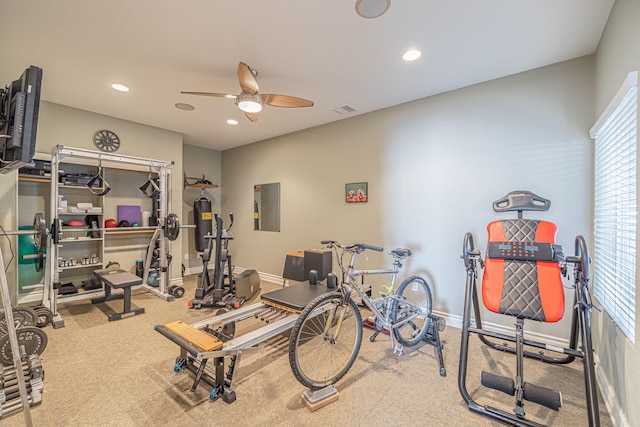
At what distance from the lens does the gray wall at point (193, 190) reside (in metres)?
5.91

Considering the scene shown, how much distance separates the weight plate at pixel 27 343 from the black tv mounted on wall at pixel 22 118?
5.24 feet

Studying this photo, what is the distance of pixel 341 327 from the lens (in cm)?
221

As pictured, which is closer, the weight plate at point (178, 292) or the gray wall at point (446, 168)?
the gray wall at point (446, 168)

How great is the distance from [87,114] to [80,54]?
188 cm

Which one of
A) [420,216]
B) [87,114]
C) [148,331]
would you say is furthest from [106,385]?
[87,114]

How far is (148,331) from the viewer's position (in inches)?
122

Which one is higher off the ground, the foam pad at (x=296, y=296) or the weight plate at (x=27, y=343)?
the foam pad at (x=296, y=296)

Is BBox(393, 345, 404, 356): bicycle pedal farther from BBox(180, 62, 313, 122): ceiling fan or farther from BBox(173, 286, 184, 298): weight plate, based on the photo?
BBox(173, 286, 184, 298): weight plate

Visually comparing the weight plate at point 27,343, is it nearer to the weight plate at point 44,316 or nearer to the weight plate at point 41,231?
the weight plate at point 44,316

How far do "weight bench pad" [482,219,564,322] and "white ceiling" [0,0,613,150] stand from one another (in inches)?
64.1

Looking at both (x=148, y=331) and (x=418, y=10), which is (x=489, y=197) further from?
(x=148, y=331)

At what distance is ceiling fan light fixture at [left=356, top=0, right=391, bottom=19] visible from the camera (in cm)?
193

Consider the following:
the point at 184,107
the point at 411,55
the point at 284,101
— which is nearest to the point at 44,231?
the point at 184,107

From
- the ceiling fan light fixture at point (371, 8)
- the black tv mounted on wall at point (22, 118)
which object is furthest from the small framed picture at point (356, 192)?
the black tv mounted on wall at point (22, 118)
